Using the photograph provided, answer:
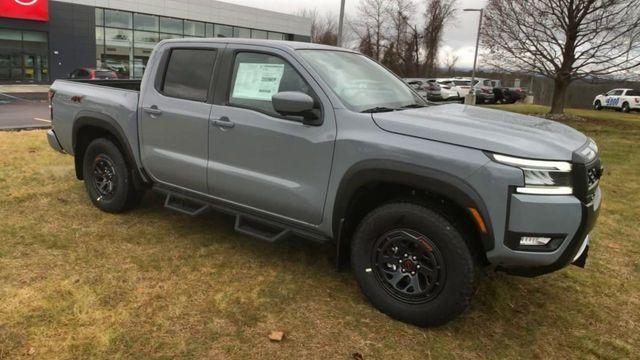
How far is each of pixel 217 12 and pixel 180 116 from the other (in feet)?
125

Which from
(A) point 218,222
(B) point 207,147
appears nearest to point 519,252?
(B) point 207,147

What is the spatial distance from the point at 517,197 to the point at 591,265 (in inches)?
88.9

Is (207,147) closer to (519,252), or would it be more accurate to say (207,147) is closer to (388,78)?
(388,78)

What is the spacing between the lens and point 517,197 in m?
2.88

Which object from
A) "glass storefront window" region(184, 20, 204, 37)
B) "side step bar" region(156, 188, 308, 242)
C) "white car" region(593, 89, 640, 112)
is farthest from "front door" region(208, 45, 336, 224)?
"glass storefront window" region(184, 20, 204, 37)

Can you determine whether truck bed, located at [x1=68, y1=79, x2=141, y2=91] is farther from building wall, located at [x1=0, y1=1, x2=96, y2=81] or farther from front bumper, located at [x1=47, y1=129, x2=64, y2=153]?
building wall, located at [x1=0, y1=1, x2=96, y2=81]

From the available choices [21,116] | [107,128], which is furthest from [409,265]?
[21,116]

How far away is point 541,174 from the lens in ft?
9.56

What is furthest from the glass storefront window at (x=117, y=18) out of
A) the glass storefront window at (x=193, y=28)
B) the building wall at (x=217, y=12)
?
the glass storefront window at (x=193, y=28)

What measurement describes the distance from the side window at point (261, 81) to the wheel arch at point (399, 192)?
2.61ft

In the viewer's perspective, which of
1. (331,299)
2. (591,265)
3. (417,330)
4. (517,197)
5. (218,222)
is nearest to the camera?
(517,197)

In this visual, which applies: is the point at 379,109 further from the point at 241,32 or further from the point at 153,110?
the point at 241,32

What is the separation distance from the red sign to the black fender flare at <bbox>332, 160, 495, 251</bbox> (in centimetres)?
3210

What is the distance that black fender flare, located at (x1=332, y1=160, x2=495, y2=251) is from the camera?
3.01m
